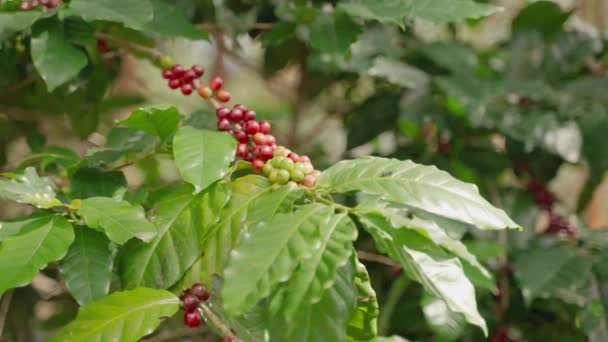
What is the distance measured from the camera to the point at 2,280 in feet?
2.28

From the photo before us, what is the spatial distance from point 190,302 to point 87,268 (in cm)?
13

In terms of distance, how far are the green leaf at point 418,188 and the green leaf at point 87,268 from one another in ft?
0.92

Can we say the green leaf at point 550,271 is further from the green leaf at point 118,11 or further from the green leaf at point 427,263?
the green leaf at point 118,11

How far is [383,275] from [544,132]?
20.2 inches

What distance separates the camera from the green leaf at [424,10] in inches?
40.2

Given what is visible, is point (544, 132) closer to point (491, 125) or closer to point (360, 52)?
point (491, 125)

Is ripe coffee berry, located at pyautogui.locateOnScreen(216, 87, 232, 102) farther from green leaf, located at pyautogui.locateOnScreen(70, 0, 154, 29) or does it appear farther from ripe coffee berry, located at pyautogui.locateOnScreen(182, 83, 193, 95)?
green leaf, located at pyautogui.locateOnScreen(70, 0, 154, 29)

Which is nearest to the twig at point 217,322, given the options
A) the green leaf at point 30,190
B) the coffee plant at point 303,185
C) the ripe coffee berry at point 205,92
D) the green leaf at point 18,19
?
the coffee plant at point 303,185

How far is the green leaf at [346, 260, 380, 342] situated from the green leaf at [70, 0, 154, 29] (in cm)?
51

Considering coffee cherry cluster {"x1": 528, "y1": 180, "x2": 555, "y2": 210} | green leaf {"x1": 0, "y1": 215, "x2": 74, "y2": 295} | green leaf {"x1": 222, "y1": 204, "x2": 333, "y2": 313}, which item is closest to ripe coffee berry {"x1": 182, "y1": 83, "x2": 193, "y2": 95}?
green leaf {"x1": 0, "y1": 215, "x2": 74, "y2": 295}

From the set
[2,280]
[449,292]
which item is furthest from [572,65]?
[2,280]

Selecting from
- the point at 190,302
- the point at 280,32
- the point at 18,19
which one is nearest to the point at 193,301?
the point at 190,302

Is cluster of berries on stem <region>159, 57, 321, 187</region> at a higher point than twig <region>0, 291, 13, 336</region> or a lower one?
higher

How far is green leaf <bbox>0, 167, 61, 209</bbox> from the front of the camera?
2.57 ft
